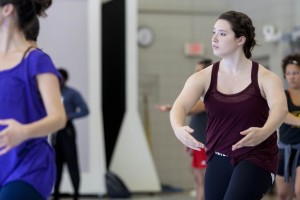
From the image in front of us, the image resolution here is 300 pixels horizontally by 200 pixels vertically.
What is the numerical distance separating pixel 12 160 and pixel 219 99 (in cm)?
171

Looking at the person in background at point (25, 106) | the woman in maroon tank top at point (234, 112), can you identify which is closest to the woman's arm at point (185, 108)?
the woman in maroon tank top at point (234, 112)

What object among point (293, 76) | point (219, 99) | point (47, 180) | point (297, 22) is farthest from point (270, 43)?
point (47, 180)

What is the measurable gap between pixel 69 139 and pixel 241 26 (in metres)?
5.02

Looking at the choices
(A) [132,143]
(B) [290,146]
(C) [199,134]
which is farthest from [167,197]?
(B) [290,146]

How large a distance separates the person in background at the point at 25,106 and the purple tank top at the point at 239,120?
1563 millimetres

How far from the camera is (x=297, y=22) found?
38.3 ft

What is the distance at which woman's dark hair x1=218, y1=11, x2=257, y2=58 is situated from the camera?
4430 millimetres

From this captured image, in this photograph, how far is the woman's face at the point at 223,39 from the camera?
4.39 meters

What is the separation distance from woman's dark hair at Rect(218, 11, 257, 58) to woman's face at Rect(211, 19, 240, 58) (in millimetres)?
30

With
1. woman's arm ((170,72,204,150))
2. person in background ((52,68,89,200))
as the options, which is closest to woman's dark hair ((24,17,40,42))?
woman's arm ((170,72,204,150))

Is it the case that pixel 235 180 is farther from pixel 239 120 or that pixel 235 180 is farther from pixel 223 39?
pixel 223 39

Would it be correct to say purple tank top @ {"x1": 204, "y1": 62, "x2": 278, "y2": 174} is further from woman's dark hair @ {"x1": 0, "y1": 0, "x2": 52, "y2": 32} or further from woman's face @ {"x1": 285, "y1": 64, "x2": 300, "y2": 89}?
woman's face @ {"x1": 285, "y1": 64, "x2": 300, "y2": 89}

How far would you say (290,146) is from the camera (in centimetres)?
657

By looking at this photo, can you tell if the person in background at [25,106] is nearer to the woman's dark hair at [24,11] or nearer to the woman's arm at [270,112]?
the woman's dark hair at [24,11]
